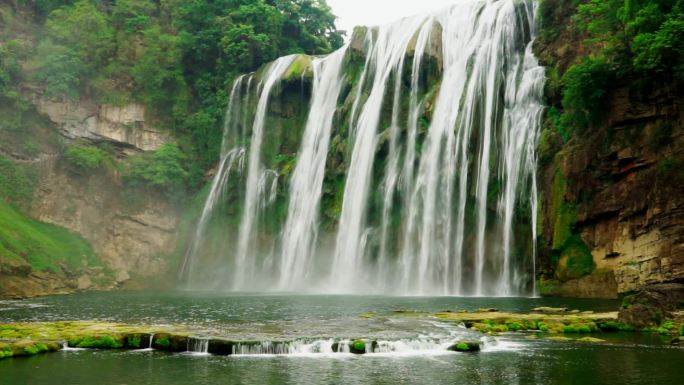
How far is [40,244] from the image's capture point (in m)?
44.7

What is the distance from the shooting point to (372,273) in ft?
133

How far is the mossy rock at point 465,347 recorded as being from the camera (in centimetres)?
1634

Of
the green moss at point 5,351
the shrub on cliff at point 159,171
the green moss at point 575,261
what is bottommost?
the green moss at point 5,351

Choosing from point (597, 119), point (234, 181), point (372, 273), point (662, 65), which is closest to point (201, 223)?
point (234, 181)

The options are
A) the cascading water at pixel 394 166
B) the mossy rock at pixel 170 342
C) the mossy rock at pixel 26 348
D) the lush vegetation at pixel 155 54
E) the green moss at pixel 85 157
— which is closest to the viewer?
the mossy rock at pixel 26 348

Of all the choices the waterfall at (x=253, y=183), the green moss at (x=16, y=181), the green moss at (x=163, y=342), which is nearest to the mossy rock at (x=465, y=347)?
the green moss at (x=163, y=342)

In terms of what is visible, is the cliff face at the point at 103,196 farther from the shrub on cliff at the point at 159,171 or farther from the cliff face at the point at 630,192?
the cliff face at the point at 630,192

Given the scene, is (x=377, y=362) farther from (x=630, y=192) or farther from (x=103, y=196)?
(x=103, y=196)

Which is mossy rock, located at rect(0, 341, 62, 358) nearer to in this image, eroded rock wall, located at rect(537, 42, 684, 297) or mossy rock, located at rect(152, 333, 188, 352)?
mossy rock, located at rect(152, 333, 188, 352)

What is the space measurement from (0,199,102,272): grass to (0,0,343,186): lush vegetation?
952cm

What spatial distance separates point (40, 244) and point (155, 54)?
65.7 ft

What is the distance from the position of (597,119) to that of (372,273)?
16.2 meters

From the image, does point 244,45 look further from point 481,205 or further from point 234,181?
point 481,205

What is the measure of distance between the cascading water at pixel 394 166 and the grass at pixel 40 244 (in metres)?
7.99
